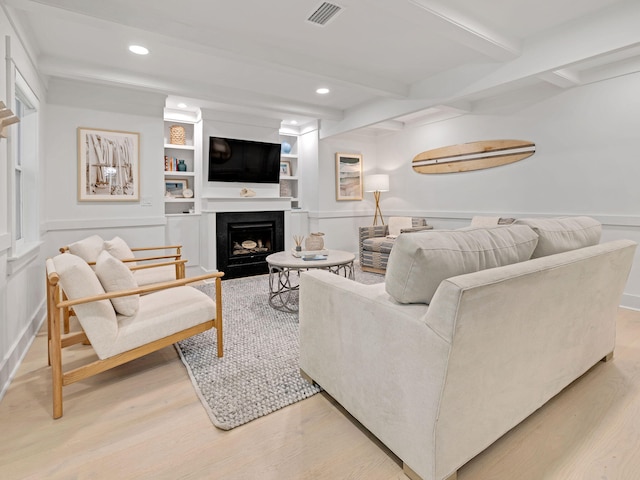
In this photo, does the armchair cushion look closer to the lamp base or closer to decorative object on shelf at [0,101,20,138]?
decorative object on shelf at [0,101,20,138]

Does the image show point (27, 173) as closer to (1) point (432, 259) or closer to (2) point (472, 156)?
(1) point (432, 259)

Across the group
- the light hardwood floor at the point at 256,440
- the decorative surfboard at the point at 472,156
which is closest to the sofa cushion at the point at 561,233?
the light hardwood floor at the point at 256,440

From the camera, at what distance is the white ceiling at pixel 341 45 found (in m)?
2.50

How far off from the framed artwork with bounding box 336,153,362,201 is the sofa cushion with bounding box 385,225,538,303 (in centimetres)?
479

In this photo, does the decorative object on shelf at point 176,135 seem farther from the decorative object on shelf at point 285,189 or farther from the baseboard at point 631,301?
the baseboard at point 631,301

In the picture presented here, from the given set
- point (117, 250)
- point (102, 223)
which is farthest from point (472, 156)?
point (102, 223)

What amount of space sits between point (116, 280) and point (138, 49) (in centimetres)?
237

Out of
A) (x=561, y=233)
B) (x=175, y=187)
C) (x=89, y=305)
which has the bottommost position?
(x=89, y=305)

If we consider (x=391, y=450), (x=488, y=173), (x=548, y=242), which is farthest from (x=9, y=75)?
(x=488, y=173)

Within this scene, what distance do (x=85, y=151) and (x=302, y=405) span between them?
3752 millimetres

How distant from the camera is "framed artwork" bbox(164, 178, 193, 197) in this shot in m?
5.09

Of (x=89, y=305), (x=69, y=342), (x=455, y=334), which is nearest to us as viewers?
(x=455, y=334)

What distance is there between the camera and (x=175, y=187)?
5160 millimetres

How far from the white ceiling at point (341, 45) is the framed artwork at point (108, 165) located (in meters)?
0.64
